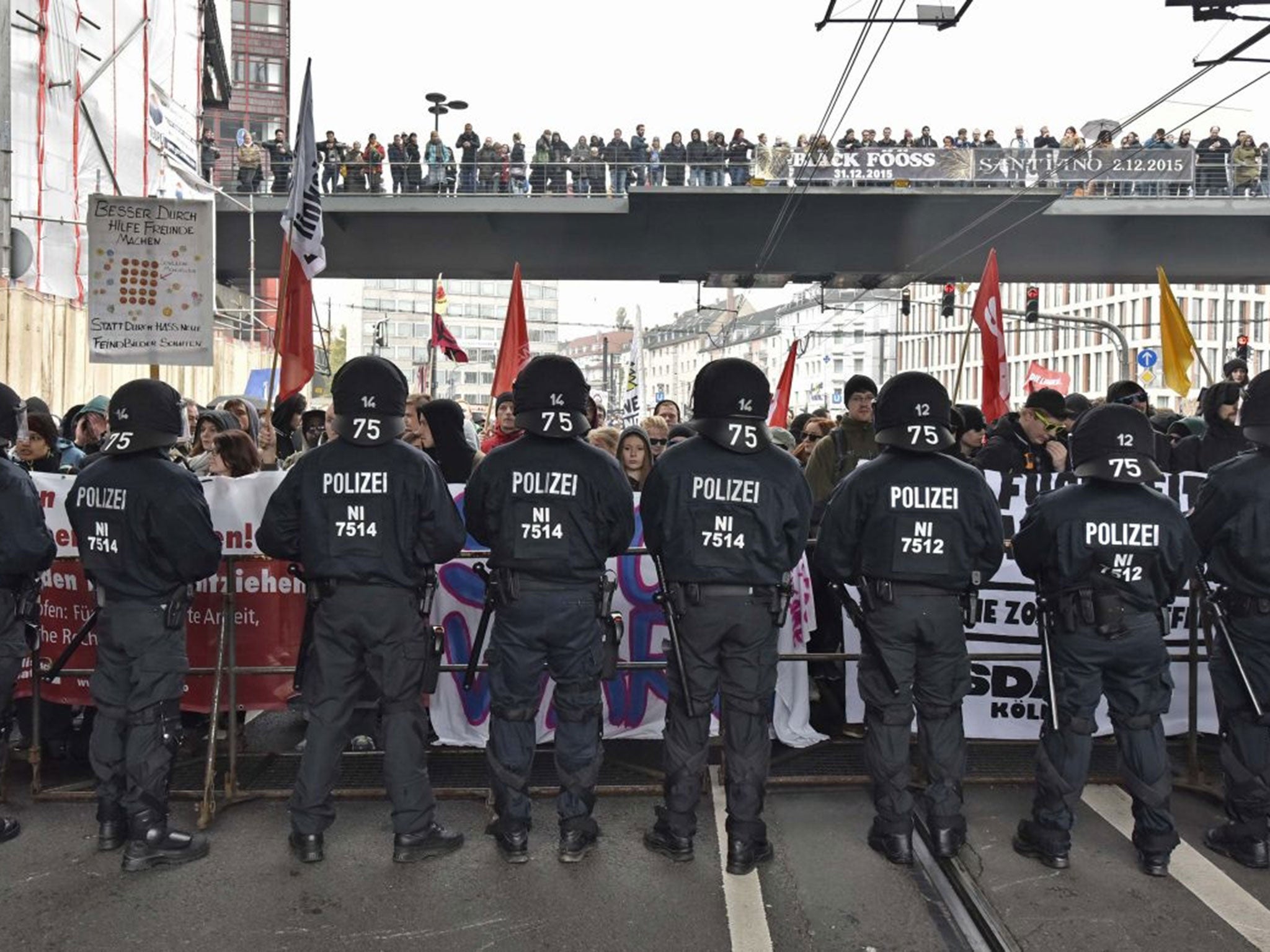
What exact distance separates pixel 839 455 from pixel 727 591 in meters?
3.44

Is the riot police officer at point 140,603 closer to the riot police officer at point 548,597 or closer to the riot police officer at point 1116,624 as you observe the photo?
the riot police officer at point 548,597

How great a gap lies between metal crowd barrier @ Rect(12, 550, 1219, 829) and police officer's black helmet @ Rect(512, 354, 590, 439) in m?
1.09

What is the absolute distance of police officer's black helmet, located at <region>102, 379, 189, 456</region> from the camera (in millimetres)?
5266

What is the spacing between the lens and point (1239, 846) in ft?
17.3

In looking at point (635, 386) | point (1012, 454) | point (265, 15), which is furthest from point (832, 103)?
point (265, 15)

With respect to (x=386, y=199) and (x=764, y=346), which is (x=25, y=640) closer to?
(x=386, y=199)

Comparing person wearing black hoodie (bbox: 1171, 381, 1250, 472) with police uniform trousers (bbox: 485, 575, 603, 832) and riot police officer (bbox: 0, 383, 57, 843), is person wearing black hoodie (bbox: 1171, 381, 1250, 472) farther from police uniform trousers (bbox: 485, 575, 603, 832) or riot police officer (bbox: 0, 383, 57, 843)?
riot police officer (bbox: 0, 383, 57, 843)

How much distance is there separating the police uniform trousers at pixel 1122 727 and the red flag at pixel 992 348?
17.3 feet

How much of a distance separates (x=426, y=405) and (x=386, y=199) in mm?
19958

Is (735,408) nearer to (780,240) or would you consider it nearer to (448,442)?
(448,442)

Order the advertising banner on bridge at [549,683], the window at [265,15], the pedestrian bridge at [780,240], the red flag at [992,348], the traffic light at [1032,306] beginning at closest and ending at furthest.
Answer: the advertising banner on bridge at [549,683], the red flag at [992,348], the pedestrian bridge at [780,240], the traffic light at [1032,306], the window at [265,15]

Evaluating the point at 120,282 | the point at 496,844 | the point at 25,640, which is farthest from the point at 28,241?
the point at 496,844

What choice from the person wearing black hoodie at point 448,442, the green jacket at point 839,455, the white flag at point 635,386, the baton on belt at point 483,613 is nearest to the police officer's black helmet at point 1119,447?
the baton on belt at point 483,613

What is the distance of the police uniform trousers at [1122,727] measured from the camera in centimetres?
510
